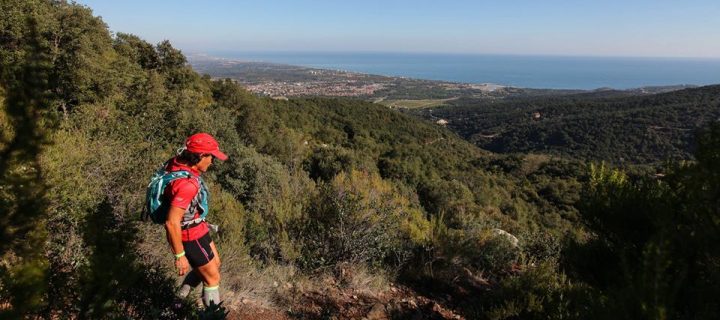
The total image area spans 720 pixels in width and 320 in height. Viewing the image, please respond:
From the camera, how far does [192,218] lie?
308cm

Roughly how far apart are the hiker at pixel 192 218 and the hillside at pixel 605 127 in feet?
146

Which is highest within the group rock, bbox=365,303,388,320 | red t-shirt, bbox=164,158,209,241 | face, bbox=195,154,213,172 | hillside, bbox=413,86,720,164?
face, bbox=195,154,213,172

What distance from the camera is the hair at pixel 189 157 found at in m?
3.06

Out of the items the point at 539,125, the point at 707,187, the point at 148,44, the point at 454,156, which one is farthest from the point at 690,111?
the point at 707,187

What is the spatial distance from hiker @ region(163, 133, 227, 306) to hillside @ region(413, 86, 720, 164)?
44.6m

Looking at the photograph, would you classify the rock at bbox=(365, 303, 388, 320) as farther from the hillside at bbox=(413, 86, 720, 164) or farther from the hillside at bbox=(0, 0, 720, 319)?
the hillside at bbox=(413, 86, 720, 164)

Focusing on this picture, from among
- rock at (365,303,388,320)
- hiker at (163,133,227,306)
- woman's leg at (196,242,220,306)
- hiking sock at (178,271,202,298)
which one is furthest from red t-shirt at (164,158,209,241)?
rock at (365,303,388,320)

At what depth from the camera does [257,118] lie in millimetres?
25797

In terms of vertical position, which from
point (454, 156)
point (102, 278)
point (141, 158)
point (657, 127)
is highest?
point (102, 278)

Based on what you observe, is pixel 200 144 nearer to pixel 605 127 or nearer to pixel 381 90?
pixel 605 127

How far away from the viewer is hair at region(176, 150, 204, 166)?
10.0 ft

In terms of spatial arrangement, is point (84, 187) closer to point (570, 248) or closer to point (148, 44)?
point (570, 248)

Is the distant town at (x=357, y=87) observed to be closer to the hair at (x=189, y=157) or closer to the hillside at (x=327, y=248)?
the hillside at (x=327, y=248)

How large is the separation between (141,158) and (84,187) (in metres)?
1.63
